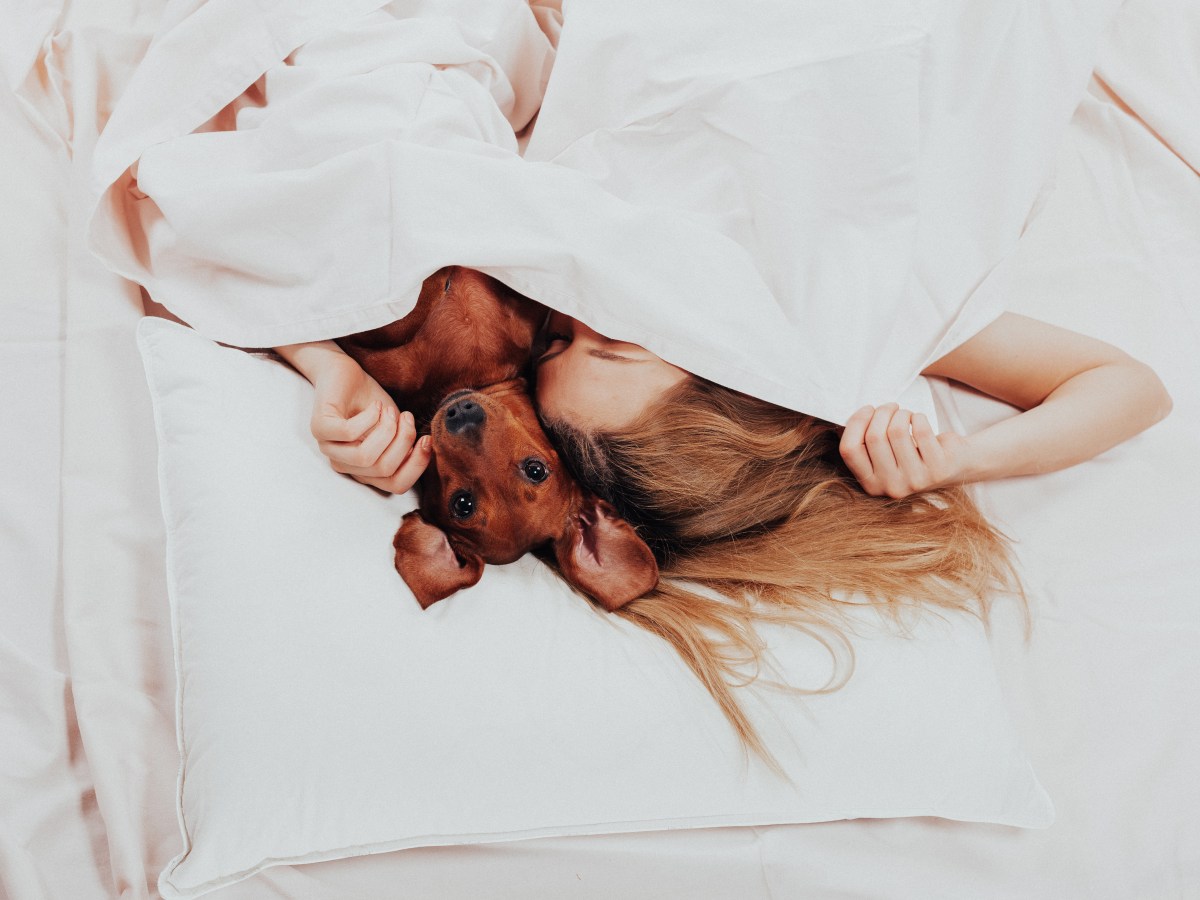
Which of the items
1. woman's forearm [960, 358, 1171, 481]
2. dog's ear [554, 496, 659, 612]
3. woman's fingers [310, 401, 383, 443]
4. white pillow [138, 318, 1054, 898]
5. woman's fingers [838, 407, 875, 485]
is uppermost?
woman's forearm [960, 358, 1171, 481]

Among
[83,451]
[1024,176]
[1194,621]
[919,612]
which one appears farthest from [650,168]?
[1194,621]

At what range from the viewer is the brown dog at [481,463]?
1175 millimetres

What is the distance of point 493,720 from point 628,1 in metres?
1.16

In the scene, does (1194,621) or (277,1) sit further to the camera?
(277,1)

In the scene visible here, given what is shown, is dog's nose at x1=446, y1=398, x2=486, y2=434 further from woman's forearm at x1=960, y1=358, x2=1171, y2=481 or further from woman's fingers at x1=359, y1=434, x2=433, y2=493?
woman's forearm at x1=960, y1=358, x2=1171, y2=481

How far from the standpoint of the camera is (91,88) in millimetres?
1476

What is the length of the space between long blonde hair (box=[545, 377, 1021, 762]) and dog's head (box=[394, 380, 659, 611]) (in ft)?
0.20

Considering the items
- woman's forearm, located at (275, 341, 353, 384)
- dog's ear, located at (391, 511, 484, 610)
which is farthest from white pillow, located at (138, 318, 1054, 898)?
woman's forearm, located at (275, 341, 353, 384)

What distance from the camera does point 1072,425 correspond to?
51.8 inches

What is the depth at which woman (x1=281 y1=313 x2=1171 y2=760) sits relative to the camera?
1229 millimetres

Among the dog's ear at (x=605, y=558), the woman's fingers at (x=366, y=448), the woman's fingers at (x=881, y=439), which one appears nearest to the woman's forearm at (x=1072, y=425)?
the woman's fingers at (x=881, y=439)

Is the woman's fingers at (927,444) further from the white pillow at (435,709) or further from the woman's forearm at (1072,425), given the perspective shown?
the white pillow at (435,709)

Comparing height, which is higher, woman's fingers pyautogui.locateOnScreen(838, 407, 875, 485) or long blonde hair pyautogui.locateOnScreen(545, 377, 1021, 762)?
woman's fingers pyautogui.locateOnScreen(838, 407, 875, 485)

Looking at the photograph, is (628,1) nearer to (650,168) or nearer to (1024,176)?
(650,168)
